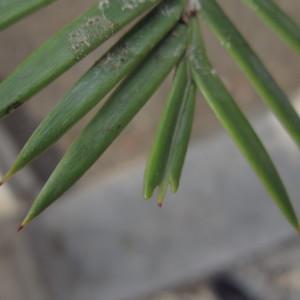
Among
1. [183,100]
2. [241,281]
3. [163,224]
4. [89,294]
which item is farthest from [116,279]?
[183,100]

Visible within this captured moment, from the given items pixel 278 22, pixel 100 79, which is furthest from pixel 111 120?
pixel 278 22

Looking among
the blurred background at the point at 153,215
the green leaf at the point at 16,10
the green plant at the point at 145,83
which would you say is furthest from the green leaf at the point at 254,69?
the blurred background at the point at 153,215

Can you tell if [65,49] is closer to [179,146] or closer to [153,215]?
[179,146]

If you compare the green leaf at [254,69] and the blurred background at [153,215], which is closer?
the green leaf at [254,69]

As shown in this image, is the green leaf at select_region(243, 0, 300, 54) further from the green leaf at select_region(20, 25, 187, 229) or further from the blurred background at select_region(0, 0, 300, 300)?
the blurred background at select_region(0, 0, 300, 300)

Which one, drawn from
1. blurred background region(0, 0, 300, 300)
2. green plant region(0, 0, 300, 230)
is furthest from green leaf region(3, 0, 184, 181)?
blurred background region(0, 0, 300, 300)

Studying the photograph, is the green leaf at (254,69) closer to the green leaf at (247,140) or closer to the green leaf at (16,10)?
the green leaf at (247,140)
